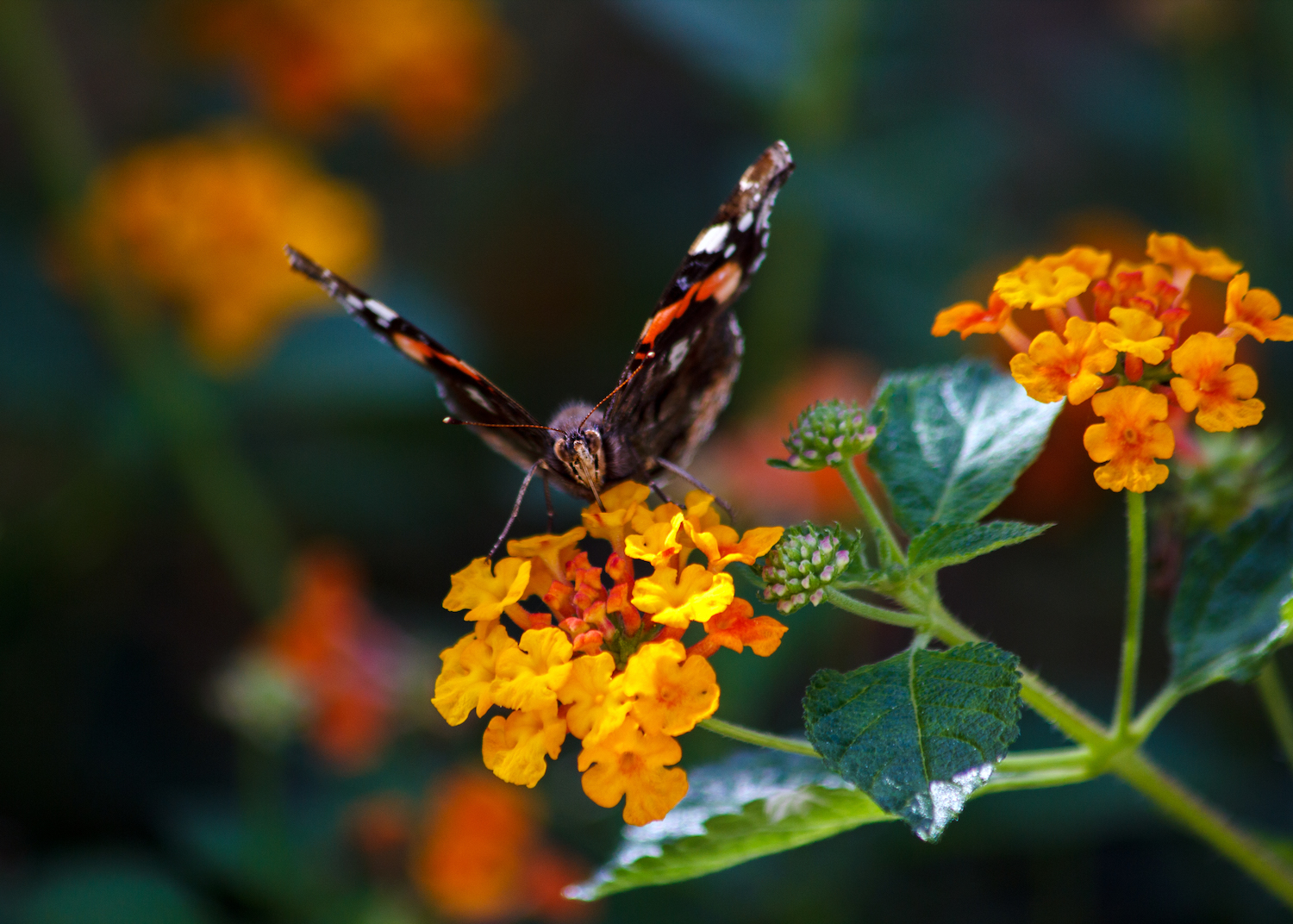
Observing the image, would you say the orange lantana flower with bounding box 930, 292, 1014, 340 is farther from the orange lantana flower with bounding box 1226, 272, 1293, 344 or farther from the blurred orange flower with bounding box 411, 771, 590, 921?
the blurred orange flower with bounding box 411, 771, 590, 921

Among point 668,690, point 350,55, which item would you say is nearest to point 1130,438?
point 668,690

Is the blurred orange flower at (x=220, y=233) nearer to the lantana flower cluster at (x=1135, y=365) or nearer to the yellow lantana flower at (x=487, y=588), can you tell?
the yellow lantana flower at (x=487, y=588)

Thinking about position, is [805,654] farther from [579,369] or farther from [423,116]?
[423,116]

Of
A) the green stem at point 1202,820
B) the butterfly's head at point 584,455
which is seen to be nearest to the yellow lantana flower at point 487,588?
the butterfly's head at point 584,455

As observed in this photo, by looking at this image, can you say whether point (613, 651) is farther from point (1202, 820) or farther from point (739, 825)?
point (1202, 820)

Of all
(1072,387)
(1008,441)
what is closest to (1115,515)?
(1008,441)

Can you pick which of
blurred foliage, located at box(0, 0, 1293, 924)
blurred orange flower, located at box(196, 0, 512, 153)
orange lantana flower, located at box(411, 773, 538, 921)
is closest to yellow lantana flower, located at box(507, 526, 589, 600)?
orange lantana flower, located at box(411, 773, 538, 921)
